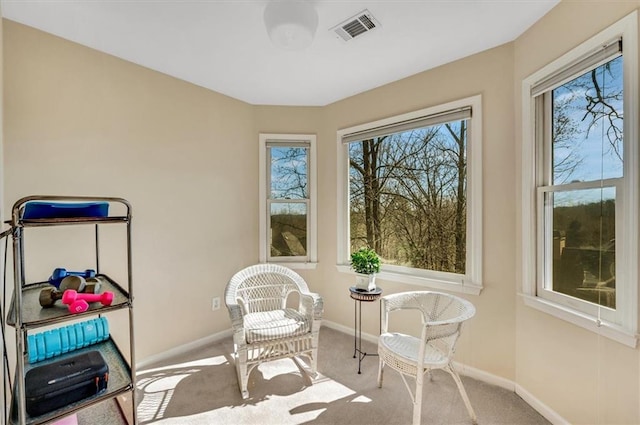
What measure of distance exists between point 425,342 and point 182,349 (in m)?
2.14

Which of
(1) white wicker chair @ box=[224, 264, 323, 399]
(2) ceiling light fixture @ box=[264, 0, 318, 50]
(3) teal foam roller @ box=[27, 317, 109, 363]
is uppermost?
(2) ceiling light fixture @ box=[264, 0, 318, 50]

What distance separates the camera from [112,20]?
1791mm

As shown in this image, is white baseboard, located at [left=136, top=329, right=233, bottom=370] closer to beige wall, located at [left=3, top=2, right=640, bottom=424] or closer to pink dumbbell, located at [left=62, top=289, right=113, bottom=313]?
beige wall, located at [left=3, top=2, right=640, bottom=424]

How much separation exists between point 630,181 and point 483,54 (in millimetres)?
1337

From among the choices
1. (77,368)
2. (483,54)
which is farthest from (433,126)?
(77,368)

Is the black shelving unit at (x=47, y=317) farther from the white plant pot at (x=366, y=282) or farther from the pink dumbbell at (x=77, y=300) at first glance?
the white plant pot at (x=366, y=282)

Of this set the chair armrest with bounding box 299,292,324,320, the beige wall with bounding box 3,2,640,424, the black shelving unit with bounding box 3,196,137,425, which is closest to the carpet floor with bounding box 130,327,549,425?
the beige wall with bounding box 3,2,640,424

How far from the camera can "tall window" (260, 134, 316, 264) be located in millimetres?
3191

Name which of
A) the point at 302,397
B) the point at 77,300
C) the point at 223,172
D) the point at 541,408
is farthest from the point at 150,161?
the point at 541,408

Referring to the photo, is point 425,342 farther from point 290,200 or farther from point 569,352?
point 290,200

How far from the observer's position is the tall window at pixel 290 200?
3.19 metres

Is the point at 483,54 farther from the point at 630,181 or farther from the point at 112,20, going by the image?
the point at 112,20

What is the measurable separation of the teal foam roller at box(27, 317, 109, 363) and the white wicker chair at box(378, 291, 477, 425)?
1.65m

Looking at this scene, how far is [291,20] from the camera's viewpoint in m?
1.56
